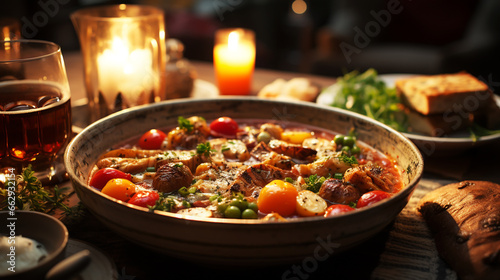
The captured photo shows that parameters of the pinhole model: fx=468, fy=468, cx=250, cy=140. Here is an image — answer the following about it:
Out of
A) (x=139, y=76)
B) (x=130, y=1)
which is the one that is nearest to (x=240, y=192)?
(x=139, y=76)

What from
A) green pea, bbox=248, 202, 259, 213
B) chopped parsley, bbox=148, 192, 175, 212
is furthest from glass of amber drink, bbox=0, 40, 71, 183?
green pea, bbox=248, 202, 259, 213

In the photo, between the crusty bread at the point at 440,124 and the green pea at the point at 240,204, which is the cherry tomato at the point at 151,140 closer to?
the green pea at the point at 240,204

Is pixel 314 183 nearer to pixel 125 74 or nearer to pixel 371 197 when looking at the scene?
pixel 371 197

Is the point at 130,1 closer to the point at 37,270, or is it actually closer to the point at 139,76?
the point at 139,76

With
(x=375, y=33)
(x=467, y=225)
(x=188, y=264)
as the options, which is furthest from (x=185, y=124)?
(x=375, y=33)

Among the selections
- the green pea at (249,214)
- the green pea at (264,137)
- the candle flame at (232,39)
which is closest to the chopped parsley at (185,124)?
the green pea at (264,137)

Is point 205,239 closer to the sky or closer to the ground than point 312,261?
closer to the sky

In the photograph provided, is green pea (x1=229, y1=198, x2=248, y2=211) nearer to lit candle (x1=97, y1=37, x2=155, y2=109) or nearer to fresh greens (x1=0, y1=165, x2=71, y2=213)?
fresh greens (x1=0, y1=165, x2=71, y2=213)
